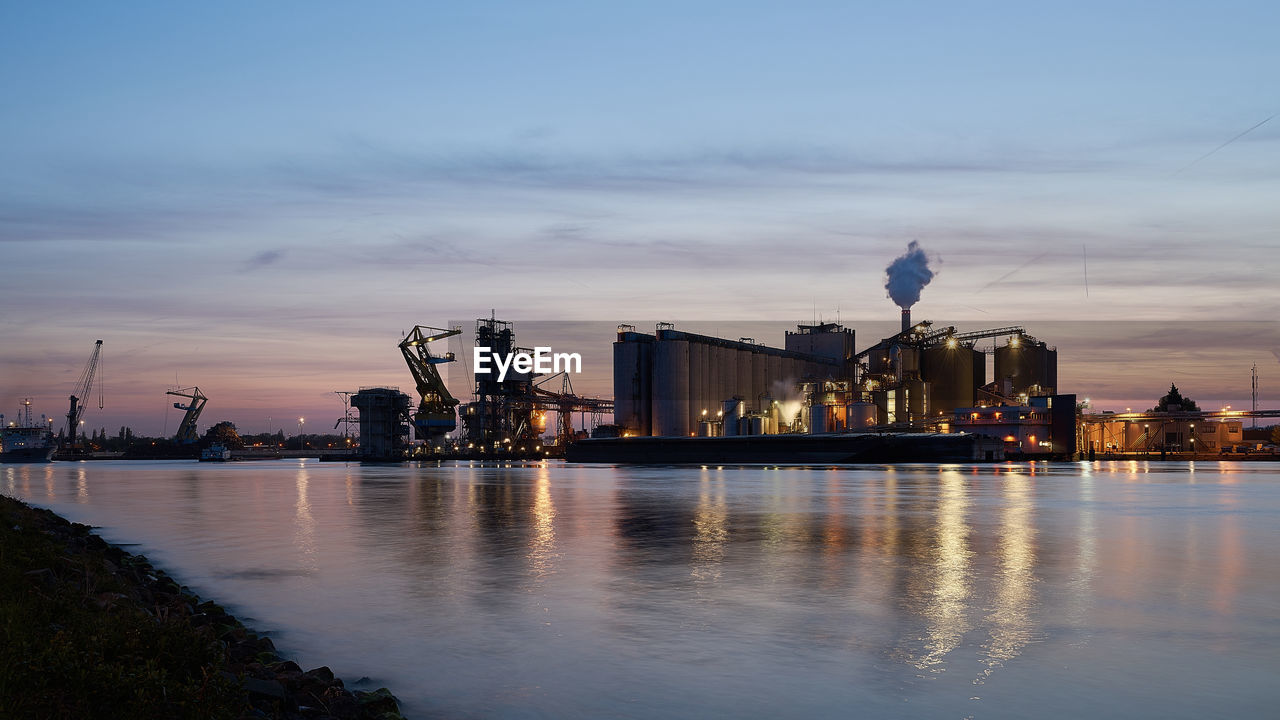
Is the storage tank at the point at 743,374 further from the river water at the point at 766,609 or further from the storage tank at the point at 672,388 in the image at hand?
the river water at the point at 766,609

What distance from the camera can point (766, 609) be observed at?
1666cm

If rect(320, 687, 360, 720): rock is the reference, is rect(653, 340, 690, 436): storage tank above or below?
above

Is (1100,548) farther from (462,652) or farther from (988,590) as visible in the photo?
(462,652)

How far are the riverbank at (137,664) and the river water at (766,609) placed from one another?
79 cm

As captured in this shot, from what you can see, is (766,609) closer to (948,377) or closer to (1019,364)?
(948,377)

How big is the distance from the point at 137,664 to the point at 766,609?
32.3ft

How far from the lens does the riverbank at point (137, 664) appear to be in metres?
8.77

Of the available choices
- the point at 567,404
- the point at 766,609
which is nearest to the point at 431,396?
the point at 567,404

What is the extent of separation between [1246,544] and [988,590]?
13.3m

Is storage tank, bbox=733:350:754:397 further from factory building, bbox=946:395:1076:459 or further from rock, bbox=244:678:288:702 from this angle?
rock, bbox=244:678:288:702

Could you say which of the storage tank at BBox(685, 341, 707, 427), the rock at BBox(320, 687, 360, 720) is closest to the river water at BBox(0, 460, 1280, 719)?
the rock at BBox(320, 687, 360, 720)

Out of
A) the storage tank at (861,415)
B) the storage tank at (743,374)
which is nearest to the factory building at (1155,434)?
the storage tank at (861,415)

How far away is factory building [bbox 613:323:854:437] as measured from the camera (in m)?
160

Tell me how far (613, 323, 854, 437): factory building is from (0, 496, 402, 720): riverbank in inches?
5625
